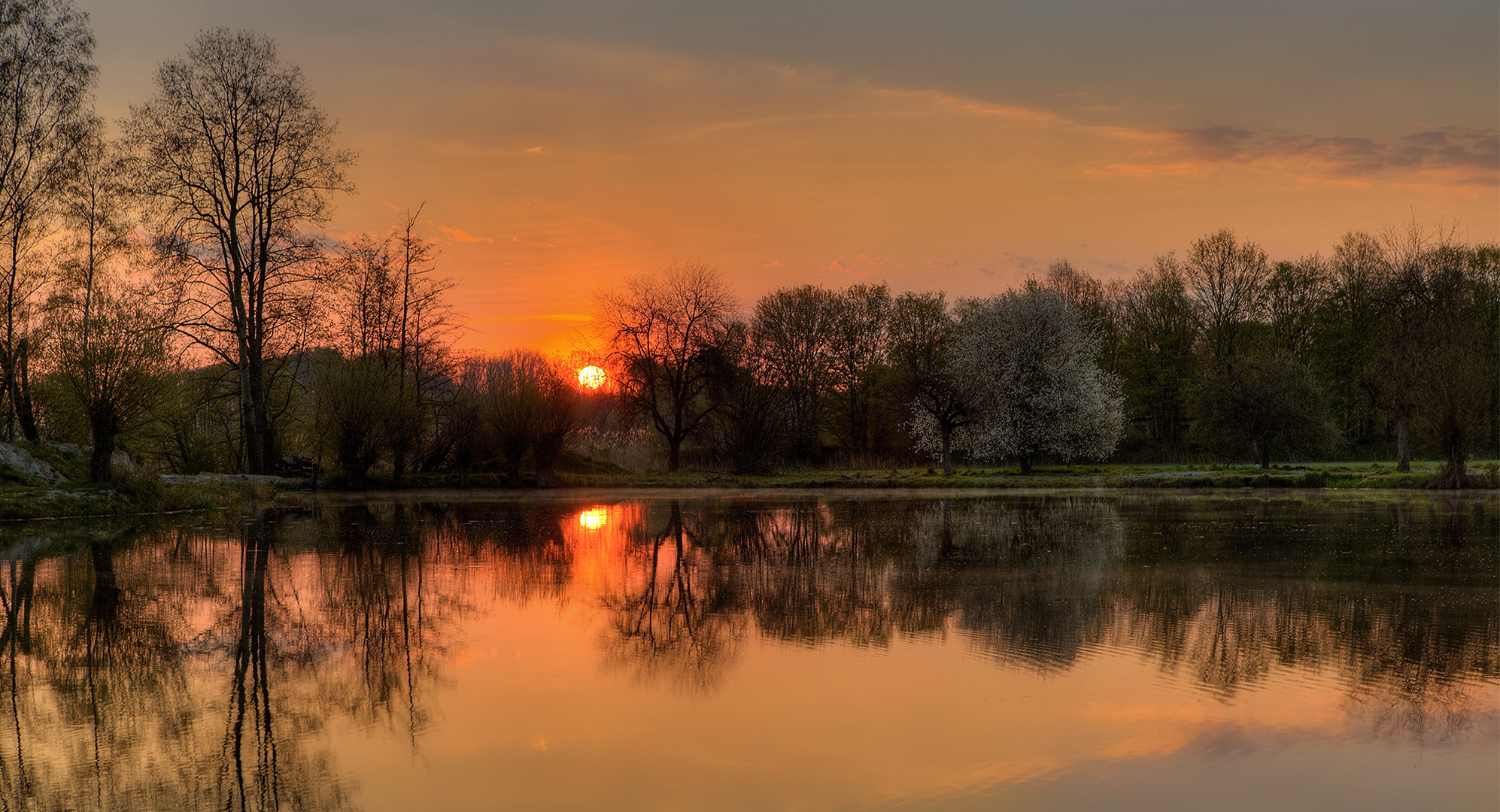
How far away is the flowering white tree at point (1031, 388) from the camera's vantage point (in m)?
43.5

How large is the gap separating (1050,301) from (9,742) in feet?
147

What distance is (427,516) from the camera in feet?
64.6

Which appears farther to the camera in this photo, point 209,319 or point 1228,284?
point 1228,284

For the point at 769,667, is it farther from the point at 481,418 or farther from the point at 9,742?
the point at 481,418

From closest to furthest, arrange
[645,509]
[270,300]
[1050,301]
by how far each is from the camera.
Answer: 1. [645,509]
2. [270,300]
3. [1050,301]

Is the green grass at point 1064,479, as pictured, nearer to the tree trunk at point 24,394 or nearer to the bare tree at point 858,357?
the bare tree at point 858,357

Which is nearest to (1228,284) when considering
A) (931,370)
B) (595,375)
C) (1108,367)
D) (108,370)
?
(1108,367)

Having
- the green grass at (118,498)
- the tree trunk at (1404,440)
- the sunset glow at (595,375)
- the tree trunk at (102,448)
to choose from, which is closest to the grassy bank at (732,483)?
the green grass at (118,498)

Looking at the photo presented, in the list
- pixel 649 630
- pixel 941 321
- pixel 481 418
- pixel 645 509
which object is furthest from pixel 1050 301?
pixel 649 630

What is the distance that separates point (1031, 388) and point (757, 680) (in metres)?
40.2

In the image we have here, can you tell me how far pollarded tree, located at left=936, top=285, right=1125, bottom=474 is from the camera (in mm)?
43469

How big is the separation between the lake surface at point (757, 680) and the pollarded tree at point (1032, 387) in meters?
31.2

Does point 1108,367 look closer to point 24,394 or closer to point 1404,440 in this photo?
point 1404,440

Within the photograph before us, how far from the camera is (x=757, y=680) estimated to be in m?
5.94
